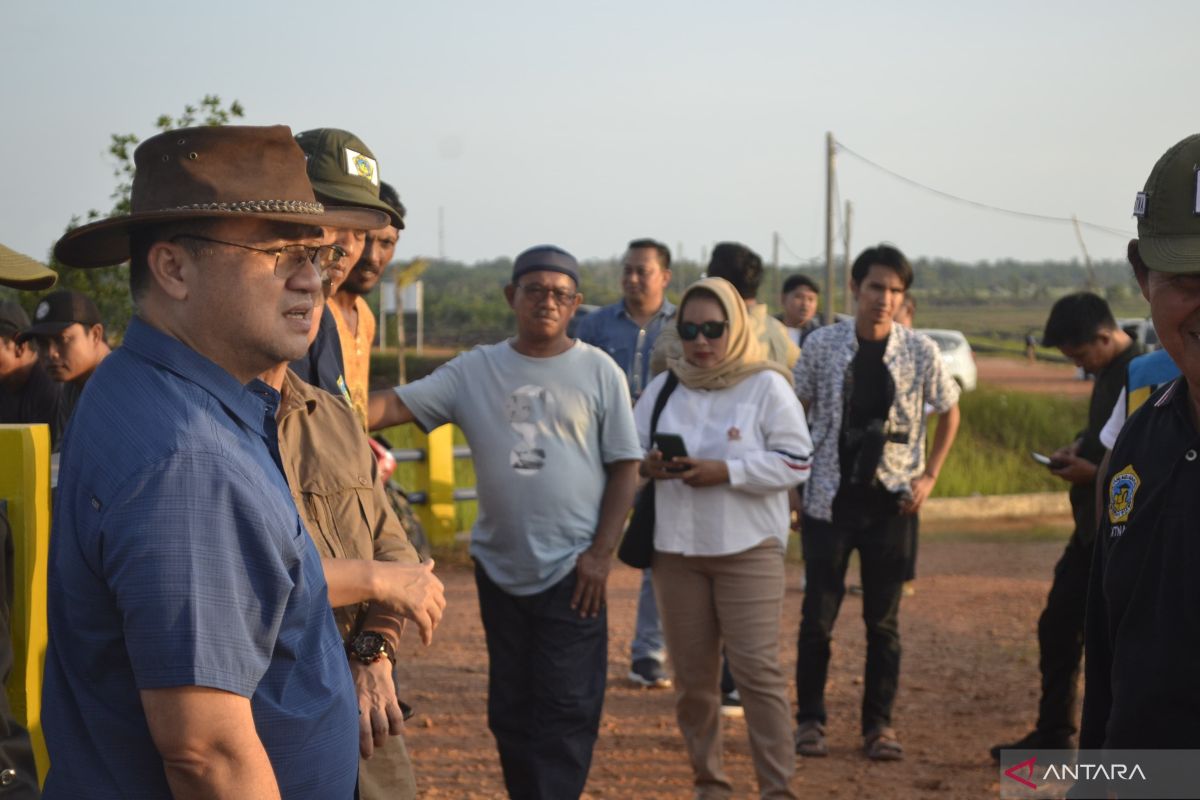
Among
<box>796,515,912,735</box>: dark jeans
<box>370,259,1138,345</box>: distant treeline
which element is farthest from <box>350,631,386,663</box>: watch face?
<box>370,259,1138,345</box>: distant treeline

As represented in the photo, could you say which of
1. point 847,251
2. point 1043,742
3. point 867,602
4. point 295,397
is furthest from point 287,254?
point 847,251

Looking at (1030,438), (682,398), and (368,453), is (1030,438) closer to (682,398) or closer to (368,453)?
(682,398)

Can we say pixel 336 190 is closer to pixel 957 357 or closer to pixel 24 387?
pixel 24 387

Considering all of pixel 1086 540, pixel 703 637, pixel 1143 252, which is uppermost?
pixel 1143 252

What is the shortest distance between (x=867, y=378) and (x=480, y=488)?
2197 mm

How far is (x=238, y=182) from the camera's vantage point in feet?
7.60

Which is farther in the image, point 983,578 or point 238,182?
point 983,578

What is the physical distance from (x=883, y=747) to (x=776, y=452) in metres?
1.70

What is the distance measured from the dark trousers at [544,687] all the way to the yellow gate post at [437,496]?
5.46 metres

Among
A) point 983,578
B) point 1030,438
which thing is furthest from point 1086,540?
point 1030,438

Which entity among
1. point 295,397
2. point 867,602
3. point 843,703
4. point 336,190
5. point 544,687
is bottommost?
point 843,703

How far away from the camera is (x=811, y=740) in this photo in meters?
6.13

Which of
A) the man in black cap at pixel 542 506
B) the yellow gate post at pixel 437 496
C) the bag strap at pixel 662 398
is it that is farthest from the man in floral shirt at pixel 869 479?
the yellow gate post at pixel 437 496

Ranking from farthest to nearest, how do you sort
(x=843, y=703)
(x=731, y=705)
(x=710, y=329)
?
(x=843, y=703) < (x=731, y=705) < (x=710, y=329)
